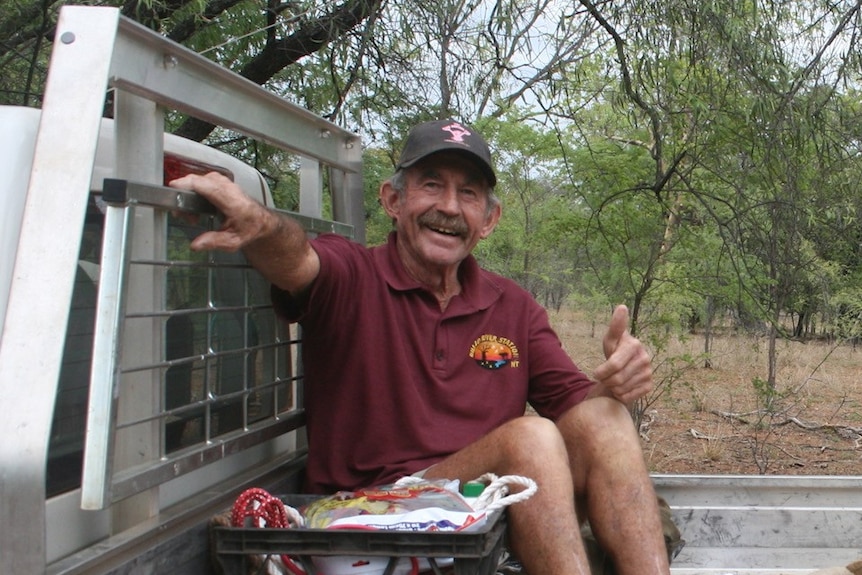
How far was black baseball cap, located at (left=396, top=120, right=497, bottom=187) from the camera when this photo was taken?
260 cm

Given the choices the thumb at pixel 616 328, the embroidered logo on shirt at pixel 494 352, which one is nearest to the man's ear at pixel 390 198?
the embroidered logo on shirt at pixel 494 352

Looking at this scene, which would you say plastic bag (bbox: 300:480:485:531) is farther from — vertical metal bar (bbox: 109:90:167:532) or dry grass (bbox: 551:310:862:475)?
dry grass (bbox: 551:310:862:475)

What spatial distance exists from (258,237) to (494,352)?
2.82 feet

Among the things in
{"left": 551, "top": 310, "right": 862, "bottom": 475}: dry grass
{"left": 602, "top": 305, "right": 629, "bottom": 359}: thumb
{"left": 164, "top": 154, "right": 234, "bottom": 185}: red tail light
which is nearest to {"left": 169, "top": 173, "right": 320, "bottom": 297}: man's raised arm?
{"left": 164, "top": 154, "right": 234, "bottom": 185}: red tail light

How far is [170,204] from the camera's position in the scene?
171 cm

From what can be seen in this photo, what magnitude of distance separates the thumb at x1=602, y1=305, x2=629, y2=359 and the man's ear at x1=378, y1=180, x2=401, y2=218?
0.74 meters

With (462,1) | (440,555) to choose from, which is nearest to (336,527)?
(440,555)

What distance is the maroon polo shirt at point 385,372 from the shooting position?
2.36 metres

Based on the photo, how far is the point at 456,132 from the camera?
104 inches

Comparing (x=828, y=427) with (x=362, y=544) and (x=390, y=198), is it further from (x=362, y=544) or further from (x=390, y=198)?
(x=362, y=544)

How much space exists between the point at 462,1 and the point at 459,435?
8.48ft

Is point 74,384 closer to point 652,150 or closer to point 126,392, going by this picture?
point 126,392

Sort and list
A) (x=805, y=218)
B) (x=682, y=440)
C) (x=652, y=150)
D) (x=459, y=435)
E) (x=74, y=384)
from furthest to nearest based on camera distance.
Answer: (x=682, y=440)
(x=652, y=150)
(x=805, y=218)
(x=459, y=435)
(x=74, y=384)

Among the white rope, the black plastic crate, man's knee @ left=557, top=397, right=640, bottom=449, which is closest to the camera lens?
the black plastic crate
